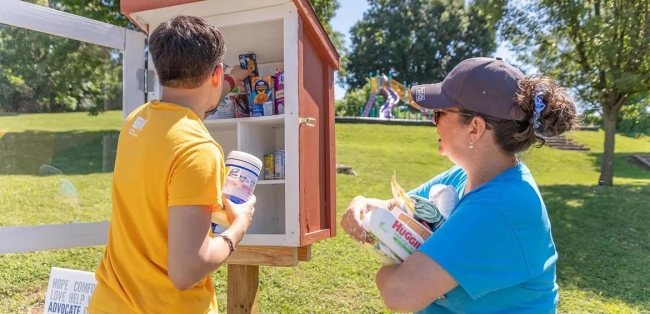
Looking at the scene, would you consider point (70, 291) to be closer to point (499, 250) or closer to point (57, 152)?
point (57, 152)

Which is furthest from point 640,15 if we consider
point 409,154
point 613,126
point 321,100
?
point 321,100

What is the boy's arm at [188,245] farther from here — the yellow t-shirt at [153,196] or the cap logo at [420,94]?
the cap logo at [420,94]

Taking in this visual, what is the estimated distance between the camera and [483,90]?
4.61 feet

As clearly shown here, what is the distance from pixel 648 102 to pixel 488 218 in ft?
39.3

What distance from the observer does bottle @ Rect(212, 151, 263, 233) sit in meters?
1.57

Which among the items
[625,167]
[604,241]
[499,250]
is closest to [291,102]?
[499,250]

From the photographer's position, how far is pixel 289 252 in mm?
2436

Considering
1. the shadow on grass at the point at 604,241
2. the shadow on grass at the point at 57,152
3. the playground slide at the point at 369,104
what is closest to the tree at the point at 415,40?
the playground slide at the point at 369,104

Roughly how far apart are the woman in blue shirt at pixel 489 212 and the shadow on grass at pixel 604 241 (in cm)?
→ 393

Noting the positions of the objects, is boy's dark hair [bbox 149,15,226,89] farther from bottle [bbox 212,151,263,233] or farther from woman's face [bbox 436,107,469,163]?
woman's face [bbox 436,107,469,163]

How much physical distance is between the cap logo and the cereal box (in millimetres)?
1269

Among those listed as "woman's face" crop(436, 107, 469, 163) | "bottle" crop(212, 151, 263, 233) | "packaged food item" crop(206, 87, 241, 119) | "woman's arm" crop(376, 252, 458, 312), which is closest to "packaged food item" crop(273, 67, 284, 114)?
"packaged food item" crop(206, 87, 241, 119)

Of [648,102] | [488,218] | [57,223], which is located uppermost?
[648,102]

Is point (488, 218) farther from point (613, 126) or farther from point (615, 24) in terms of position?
point (613, 126)
